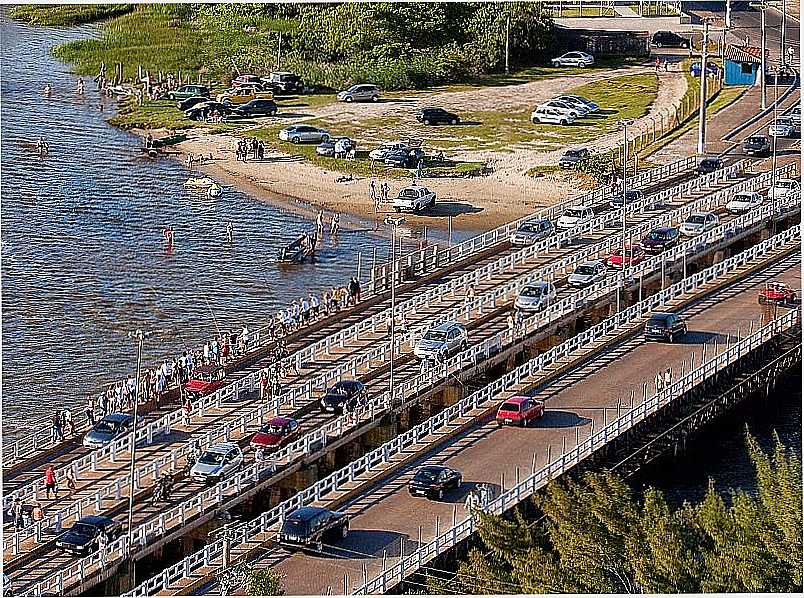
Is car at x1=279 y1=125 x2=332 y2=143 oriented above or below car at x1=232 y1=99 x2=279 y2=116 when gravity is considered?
below

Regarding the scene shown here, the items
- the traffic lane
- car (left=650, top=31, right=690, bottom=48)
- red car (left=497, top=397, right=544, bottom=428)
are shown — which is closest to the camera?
the traffic lane

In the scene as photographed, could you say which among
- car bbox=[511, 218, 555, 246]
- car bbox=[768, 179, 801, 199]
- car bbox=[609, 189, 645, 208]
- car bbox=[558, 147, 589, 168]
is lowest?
car bbox=[511, 218, 555, 246]

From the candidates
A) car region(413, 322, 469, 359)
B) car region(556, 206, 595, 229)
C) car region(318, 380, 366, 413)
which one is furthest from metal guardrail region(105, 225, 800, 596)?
car region(556, 206, 595, 229)

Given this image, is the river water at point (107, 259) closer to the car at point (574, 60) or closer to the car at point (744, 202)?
the car at point (744, 202)

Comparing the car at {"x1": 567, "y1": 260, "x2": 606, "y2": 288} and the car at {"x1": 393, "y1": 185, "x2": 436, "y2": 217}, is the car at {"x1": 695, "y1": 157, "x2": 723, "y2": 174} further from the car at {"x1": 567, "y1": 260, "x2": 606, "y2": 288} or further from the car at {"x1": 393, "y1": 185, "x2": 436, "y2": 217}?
the car at {"x1": 567, "y1": 260, "x2": 606, "y2": 288}

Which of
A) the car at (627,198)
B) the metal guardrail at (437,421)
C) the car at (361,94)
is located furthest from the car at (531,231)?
the car at (361,94)

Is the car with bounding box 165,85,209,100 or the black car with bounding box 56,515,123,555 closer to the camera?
the black car with bounding box 56,515,123,555
